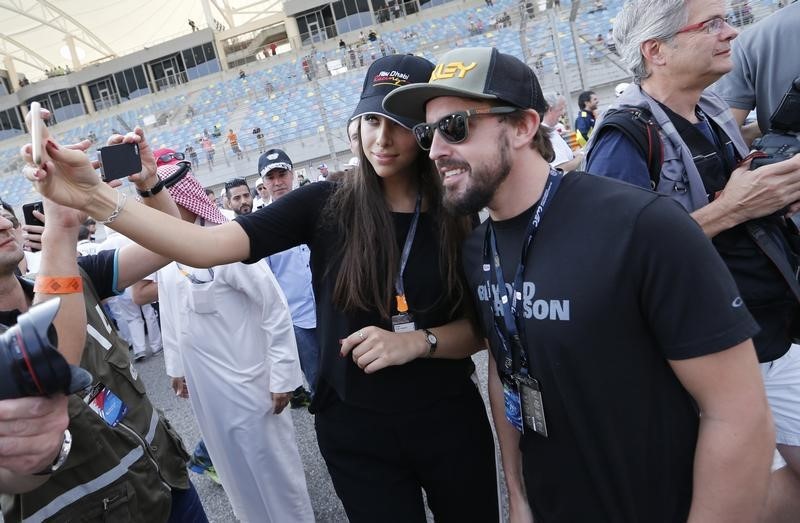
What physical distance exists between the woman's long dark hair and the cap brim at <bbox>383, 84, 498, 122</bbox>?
0.28 m

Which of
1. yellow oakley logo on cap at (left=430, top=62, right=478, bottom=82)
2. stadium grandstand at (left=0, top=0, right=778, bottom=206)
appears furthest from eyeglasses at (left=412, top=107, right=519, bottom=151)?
stadium grandstand at (left=0, top=0, right=778, bottom=206)

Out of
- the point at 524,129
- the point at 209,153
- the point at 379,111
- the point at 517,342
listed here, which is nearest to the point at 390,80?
the point at 379,111

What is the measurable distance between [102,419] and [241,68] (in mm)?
38926

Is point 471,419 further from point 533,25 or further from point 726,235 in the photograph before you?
point 533,25

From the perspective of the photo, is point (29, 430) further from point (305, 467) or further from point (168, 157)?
point (305, 467)

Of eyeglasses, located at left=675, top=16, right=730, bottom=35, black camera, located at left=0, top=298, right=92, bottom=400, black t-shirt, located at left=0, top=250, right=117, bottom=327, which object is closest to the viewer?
black camera, located at left=0, top=298, right=92, bottom=400

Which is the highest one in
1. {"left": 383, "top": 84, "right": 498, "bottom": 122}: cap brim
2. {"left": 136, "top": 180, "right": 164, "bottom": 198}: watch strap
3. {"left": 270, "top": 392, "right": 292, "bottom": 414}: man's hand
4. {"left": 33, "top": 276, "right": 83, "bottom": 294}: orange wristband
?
{"left": 383, "top": 84, "right": 498, "bottom": 122}: cap brim

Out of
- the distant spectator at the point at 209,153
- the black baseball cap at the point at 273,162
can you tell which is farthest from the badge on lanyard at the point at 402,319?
the distant spectator at the point at 209,153

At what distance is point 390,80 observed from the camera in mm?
1786

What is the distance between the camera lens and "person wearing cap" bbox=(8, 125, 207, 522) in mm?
1543

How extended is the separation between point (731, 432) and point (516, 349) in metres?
0.52

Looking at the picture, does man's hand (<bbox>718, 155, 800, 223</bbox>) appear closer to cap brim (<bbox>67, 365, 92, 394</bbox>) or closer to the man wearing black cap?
cap brim (<bbox>67, 365, 92, 394</bbox>)

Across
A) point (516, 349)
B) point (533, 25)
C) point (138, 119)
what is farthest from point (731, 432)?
point (138, 119)

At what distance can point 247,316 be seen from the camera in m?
2.85
